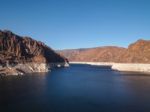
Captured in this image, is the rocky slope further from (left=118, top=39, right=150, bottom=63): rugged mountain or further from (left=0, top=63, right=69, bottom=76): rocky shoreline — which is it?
(left=118, top=39, right=150, bottom=63): rugged mountain

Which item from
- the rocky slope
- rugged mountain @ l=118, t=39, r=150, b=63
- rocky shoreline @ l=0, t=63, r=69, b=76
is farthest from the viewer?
rugged mountain @ l=118, t=39, r=150, b=63

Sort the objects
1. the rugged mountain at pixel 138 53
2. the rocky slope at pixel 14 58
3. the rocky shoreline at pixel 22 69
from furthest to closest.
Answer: the rugged mountain at pixel 138 53 < the rocky slope at pixel 14 58 < the rocky shoreline at pixel 22 69

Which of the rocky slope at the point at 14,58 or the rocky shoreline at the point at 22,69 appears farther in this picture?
the rocky slope at the point at 14,58

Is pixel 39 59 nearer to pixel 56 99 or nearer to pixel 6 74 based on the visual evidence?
pixel 6 74

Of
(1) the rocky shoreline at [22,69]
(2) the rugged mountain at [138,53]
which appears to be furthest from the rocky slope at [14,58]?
(2) the rugged mountain at [138,53]

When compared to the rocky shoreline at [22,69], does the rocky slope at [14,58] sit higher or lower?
higher

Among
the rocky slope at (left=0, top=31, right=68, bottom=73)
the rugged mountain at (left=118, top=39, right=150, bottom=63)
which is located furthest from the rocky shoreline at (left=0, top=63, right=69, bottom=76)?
the rugged mountain at (left=118, top=39, right=150, bottom=63)

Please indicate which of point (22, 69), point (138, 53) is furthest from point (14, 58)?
point (138, 53)

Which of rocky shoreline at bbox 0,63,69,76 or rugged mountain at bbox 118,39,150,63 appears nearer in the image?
rocky shoreline at bbox 0,63,69,76

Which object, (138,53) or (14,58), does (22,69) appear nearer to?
(14,58)

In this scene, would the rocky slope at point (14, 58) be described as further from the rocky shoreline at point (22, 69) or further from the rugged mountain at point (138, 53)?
the rugged mountain at point (138, 53)

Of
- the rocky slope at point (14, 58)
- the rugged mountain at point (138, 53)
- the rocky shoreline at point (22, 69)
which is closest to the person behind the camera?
the rocky shoreline at point (22, 69)

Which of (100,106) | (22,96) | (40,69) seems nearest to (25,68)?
(40,69)
